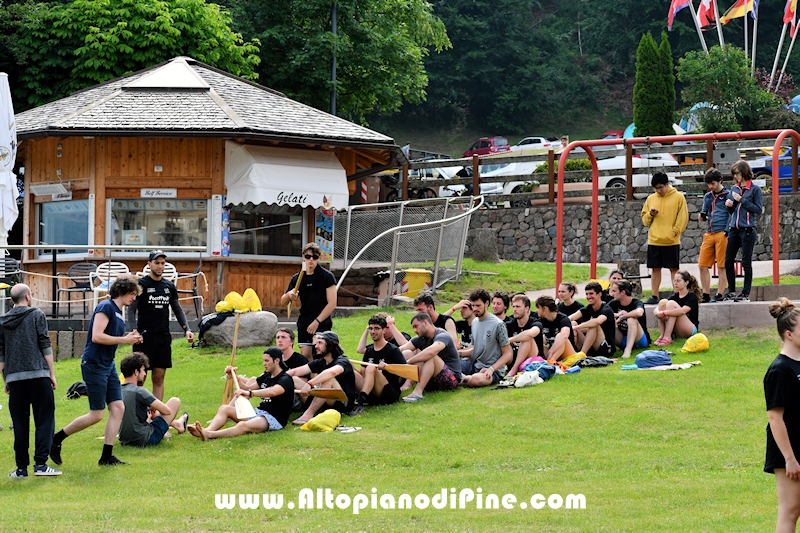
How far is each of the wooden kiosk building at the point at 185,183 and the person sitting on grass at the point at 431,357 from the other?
8.76 m

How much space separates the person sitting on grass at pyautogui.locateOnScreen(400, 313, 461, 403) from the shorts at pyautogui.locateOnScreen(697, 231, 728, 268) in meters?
4.83

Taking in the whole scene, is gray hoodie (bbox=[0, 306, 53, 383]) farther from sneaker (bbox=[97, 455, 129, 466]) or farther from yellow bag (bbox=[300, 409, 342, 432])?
yellow bag (bbox=[300, 409, 342, 432])

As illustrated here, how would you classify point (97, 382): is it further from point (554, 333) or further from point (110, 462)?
point (554, 333)

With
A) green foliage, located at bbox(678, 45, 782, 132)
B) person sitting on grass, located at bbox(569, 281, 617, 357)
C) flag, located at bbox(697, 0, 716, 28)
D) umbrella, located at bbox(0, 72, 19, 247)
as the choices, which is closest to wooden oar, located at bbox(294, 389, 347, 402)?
person sitting on grass, located at bbox(569, 281, 617, 357)

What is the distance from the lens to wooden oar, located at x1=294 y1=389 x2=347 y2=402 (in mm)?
11047

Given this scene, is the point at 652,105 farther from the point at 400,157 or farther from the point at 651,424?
the point at 651,424

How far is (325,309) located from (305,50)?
74.5 ft

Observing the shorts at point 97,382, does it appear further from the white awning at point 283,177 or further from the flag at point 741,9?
the flag at point 741,9

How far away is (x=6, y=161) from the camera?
1570 cm

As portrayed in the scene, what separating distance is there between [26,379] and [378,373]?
3897 millimetres

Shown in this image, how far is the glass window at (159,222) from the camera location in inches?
817

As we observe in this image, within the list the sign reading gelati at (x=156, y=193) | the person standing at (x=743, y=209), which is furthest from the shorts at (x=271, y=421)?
the sign reading gelati at (x=156, y=193)

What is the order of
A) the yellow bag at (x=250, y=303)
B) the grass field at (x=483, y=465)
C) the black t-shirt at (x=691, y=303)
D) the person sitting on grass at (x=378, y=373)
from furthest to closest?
the yellow bag at (x=250, y=303)
the black t-shirt at (x=691, y=303)
the person sitting on grass at (x=378, y=373)
the grass field at (x=483, y=465)

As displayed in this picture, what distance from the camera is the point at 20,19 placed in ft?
93.5
